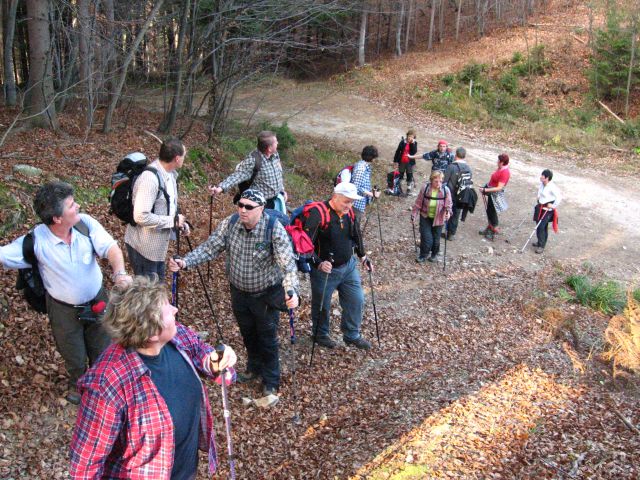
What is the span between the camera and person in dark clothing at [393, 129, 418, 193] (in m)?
13.0

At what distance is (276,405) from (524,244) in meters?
8.07

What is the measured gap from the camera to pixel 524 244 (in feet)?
37.7

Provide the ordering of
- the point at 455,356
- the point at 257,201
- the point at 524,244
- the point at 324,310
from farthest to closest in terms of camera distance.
Answer: the point at 524,244 < the point at 455,356 < the point at 324,310 < the point at 257,201

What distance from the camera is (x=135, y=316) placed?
99.9 inches

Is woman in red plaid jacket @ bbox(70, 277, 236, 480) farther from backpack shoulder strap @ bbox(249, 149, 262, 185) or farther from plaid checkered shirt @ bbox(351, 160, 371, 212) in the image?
plaid checkered shirt @ bbox(351, 160, 371, 212)

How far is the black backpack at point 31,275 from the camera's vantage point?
12.5 ft

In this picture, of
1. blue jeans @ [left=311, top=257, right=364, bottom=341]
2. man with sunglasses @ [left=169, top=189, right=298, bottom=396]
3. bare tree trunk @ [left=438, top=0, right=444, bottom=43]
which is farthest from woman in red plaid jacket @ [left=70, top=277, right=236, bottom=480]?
bare tree trunk @ [left=438, top=0, right=444, bottom=43]

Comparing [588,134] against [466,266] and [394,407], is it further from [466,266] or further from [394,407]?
[394,407]

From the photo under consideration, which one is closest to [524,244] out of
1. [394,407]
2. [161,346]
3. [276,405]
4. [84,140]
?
[394,407]

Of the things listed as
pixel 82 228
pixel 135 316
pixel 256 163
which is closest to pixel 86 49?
pixel 256 163

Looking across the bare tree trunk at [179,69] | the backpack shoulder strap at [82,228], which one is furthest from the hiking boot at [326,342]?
the bare tree trunk at [179,69]

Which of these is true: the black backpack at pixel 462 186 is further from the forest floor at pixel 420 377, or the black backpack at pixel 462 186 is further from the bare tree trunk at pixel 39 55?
the bare tree trunk at pixel 39 55

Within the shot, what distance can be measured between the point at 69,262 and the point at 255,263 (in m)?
1.50

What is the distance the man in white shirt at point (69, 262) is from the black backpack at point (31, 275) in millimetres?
15
